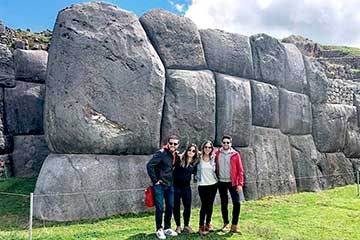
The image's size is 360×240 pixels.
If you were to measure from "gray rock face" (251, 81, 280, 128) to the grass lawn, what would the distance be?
2.31 meters

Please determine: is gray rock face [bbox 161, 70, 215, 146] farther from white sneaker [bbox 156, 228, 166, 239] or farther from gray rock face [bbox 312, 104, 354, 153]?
gray rock face [bbox 312, 104, 354, 153]

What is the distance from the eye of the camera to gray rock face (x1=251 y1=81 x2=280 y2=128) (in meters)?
11.6

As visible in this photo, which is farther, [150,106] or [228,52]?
[228,52]

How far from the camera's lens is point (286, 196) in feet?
38.2

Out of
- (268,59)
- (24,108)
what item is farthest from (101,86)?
(268,59)

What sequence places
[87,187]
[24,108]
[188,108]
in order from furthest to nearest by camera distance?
[24,108] → [188,108] → [87,187]

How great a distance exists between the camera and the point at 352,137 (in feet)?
48.3

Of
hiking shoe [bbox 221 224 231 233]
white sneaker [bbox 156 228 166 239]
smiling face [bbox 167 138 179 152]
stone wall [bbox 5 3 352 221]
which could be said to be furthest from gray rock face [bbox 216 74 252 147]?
white sneaker [bbox 156 228 166 239]

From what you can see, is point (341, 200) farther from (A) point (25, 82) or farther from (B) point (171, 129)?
(A) point (25, 82)

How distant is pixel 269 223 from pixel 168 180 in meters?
2.51

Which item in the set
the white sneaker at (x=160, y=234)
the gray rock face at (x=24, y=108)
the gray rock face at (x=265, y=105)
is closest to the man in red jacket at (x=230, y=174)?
the white sneaker at (x=160, y=234)

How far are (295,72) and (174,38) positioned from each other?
4738 millimetres

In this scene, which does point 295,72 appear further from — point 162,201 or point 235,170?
point 162,201

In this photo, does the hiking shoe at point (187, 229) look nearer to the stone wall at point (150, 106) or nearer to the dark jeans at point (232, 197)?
the dark jeans at point (232, 197)
